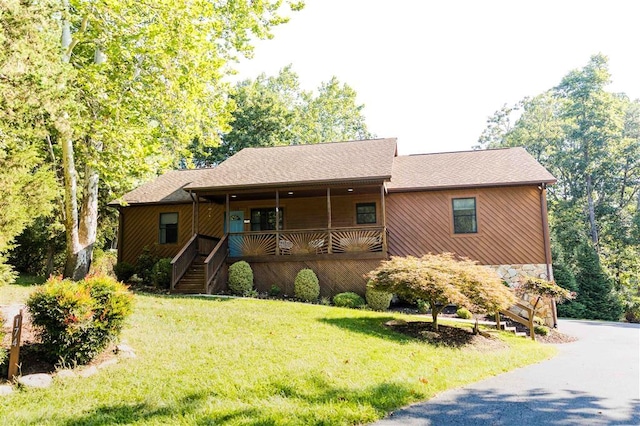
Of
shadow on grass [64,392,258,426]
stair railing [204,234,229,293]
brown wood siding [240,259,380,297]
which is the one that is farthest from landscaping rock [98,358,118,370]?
brown wood siding [240,259,380,297]

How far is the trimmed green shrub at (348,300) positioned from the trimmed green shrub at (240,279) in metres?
2.90

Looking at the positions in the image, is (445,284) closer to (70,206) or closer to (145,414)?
(145,414)

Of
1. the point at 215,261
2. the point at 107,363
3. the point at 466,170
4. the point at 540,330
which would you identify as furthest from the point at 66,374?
the point at 466,170

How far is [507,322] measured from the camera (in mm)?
13070

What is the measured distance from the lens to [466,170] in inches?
646

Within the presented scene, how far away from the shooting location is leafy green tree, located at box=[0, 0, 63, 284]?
690 centimetres

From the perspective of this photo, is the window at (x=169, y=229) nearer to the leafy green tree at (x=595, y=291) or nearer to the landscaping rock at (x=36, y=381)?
the landscaping rock at (x=36, y=381)

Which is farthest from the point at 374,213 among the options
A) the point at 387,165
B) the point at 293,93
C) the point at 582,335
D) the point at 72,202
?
the point at 293,93

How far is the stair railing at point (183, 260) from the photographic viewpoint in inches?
547

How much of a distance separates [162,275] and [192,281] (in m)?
1.48

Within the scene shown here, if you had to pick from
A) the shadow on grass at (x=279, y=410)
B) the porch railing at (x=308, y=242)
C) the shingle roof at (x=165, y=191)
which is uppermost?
the shingle roof at (x=165, y=191)

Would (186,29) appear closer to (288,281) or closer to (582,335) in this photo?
(288,281)

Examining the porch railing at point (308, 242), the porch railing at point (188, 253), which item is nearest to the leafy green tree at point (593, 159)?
the porch railing at point (308, 242)

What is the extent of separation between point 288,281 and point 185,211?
6397 millimetres
